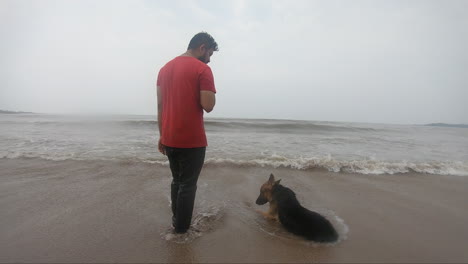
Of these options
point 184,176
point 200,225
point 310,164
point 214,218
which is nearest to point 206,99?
point 184,176

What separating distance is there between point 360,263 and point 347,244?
0.30 metres

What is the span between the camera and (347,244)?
93.7 inches

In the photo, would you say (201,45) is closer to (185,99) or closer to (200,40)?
(200,40)

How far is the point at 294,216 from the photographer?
8.68 feet

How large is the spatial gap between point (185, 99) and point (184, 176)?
737mm

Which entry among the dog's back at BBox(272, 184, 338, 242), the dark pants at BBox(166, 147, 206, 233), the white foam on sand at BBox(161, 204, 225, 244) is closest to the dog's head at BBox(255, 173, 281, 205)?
the dog's back at BBox(272, 184, 338, 242)

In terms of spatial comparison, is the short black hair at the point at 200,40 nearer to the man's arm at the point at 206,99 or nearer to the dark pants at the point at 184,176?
the man's arm at the point at 206,99

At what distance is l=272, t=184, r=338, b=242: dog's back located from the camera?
7.94 feet

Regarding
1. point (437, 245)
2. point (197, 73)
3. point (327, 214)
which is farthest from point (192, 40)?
point (437, 245)

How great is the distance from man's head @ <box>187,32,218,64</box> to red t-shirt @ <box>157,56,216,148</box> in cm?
15

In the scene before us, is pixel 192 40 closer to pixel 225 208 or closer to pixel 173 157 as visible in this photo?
pixel 173 157

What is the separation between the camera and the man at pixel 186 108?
82.7 inches

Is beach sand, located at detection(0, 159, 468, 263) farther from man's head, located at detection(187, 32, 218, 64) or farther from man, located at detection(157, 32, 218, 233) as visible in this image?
man's head, located at detection(187, 32, 218, 64)

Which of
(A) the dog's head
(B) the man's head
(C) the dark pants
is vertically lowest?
(A) the dog's head
